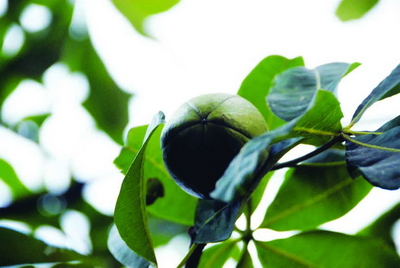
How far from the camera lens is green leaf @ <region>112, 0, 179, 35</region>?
5.00 ft

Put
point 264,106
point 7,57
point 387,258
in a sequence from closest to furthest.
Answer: point 387,258, point 264,106, point 7,57

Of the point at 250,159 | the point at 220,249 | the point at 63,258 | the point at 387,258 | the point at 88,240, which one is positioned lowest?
the point at 88,240

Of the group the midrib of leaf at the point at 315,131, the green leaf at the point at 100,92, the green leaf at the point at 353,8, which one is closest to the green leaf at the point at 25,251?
the green leaf at the point at 100,92

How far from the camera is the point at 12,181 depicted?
1568mm

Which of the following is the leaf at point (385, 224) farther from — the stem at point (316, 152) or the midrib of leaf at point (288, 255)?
the stem at point (316, 152)

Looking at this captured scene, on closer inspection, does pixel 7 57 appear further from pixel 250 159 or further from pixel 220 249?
pixel 250 159

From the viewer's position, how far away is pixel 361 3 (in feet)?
5.04

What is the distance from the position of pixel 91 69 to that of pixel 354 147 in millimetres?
1123

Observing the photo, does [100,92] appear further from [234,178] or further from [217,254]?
[234,178]

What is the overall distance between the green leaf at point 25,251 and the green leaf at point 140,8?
32.5 inches

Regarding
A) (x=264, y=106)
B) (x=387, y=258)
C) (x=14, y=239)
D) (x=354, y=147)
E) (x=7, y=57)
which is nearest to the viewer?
(x=354, y=147)

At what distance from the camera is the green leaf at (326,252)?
3.04 feet

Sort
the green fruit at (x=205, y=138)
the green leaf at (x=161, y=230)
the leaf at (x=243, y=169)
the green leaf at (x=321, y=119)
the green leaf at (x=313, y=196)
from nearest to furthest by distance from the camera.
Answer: the leaf at (x=243, y=169) < the green leaf at (x=321, y=119) < the green fruit at (x=205, y=138) < the green leaf at (x=313, y=196) < the green leaf at (x=161, y=230)

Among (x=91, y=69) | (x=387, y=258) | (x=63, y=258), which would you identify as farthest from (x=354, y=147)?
(x=91, y=69)
